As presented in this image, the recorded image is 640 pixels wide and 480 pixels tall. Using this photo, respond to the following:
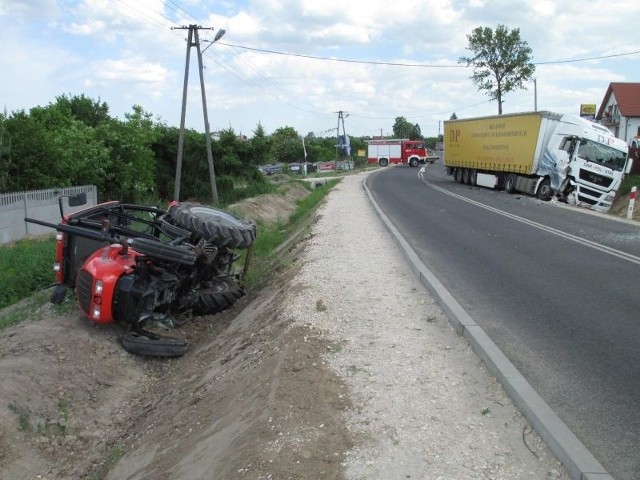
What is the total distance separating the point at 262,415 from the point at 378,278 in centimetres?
484

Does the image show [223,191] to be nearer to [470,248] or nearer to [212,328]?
[470,248]

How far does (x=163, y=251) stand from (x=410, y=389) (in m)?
3.81

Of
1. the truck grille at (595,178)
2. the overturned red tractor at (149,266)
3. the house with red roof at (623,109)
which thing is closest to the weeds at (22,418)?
the overturned red tractor at (149,266)

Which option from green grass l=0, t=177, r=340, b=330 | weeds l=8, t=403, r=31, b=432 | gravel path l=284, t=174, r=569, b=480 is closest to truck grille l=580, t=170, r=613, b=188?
green grass l=0, t=177, r=340, b=330

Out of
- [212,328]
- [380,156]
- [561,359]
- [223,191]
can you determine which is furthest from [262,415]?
[380,156]

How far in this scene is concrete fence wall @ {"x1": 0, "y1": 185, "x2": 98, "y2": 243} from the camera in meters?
22.3

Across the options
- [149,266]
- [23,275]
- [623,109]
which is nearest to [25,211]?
[23,275]

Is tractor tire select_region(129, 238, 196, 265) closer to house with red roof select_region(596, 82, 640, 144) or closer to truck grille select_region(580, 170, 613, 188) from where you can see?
truck grille select_region(580, 170, 613, 188)

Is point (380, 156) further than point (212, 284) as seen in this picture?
Yes

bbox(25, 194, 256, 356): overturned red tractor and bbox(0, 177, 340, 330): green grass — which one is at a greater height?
bbox(25, 194, 256, 356): overturned red tractor

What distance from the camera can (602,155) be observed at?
24.5m

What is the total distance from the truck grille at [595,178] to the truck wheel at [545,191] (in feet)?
6.43

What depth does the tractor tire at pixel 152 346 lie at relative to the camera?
7.92m

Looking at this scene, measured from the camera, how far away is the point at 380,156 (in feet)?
260
